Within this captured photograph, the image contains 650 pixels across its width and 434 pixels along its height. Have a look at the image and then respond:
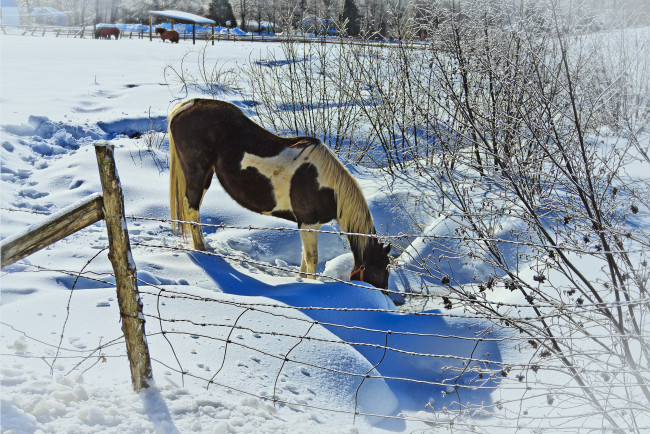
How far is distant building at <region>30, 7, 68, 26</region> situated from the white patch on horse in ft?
202

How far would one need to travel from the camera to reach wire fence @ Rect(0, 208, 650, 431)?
8.21 feet

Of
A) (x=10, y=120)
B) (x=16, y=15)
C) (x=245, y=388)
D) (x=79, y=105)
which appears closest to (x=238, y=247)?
(x=245, y=388)

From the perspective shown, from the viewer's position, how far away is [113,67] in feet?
56.0

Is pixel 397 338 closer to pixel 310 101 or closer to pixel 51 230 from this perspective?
pixel 51 230

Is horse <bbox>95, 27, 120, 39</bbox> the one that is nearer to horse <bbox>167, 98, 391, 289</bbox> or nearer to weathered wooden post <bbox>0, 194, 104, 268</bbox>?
horse <bbox>167, 98, 391, 289</bbox>

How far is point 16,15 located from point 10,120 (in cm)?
5356

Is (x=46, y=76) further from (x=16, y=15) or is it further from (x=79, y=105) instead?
(x=16, y=15)

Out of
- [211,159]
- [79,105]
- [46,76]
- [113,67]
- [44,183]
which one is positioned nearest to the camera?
[211,159]

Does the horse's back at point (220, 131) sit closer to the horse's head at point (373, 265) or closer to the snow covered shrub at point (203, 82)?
the horse's head at point (373, 265)

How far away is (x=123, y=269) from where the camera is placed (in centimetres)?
251

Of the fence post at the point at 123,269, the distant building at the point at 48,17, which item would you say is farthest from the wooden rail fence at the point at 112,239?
the distant building at the point at 48,17

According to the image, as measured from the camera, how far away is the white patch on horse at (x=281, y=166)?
5391 mm

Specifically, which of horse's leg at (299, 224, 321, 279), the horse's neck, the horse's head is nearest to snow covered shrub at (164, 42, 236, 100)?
horse's leg at (299, 224, 321, 279)

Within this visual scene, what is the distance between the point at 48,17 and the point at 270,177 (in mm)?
63816
